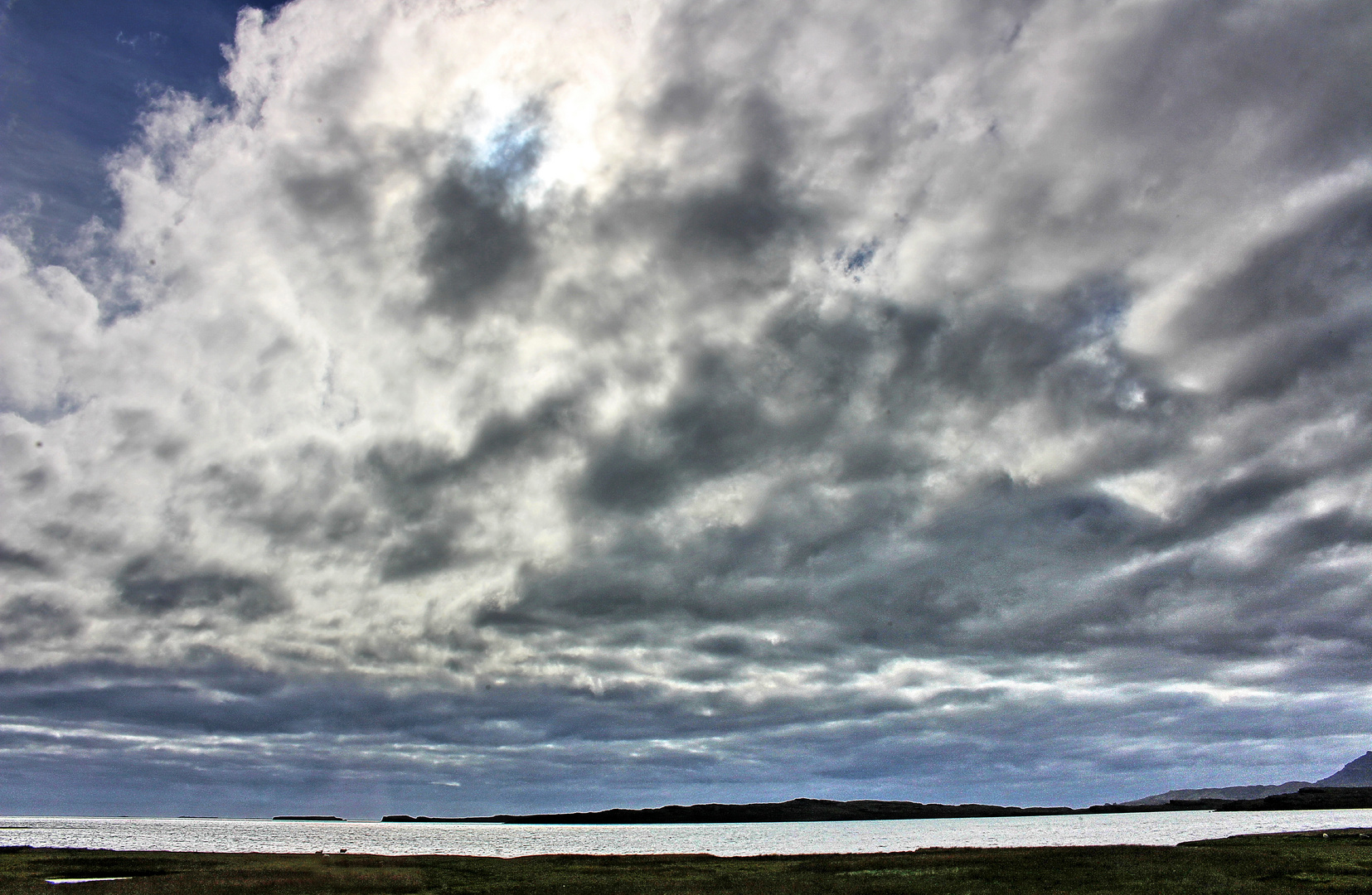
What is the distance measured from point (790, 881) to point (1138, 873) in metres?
28.6

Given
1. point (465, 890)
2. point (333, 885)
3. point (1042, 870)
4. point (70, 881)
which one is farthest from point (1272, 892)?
point (70, 881)

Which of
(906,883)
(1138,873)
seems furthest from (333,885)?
(1138,873)

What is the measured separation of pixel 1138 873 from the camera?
68.0m

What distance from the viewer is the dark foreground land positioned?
6281cm

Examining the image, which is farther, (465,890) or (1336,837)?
(1336,837)

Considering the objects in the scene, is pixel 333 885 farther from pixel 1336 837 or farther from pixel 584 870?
pixel 1336 837

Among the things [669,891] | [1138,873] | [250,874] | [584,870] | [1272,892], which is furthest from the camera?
[584,870]

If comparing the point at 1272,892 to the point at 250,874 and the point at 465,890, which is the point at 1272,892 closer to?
the point at 465,890

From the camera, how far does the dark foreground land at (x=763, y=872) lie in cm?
6281

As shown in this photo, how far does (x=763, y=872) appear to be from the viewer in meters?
82.9

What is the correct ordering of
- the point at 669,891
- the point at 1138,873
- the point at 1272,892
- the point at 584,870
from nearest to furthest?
the point at 1272,892 < the point at 669,891 < the point at 1138,873 < the point at 584,870

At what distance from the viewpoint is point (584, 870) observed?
88188 mm

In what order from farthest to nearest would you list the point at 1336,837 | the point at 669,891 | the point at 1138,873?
the point at 1336,837, the point at 1138,873, the point at 669,891

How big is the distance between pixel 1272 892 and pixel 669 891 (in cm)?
4152
